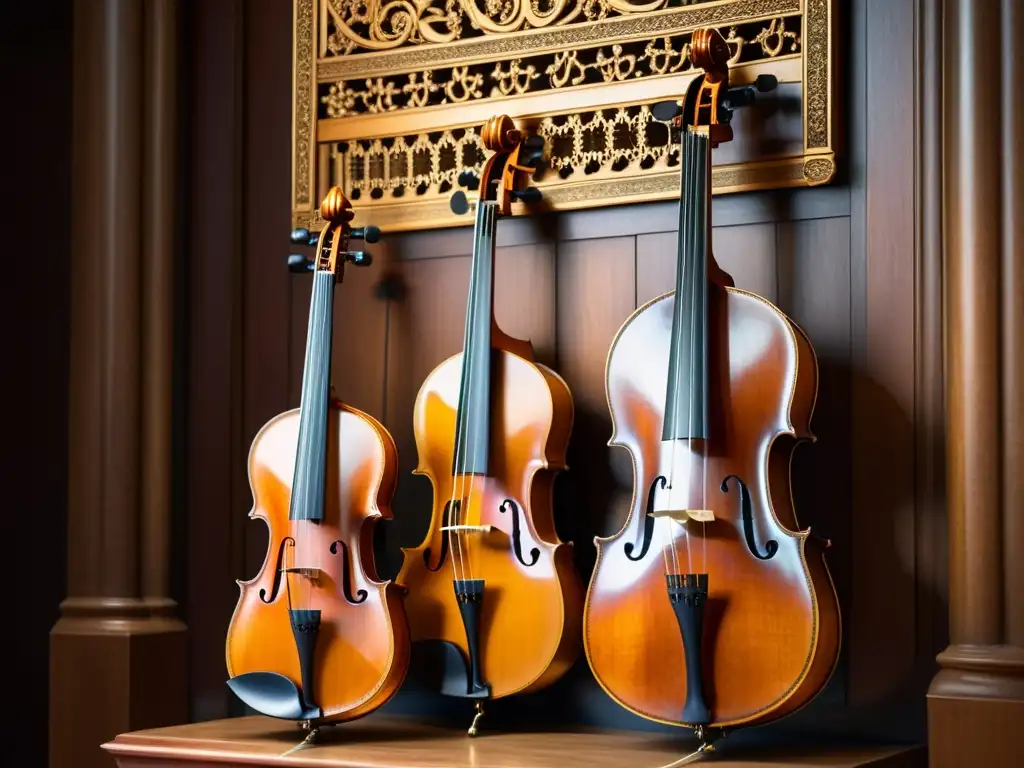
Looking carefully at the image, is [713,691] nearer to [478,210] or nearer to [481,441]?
[481,441]

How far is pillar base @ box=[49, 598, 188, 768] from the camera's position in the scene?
3371 millimetres

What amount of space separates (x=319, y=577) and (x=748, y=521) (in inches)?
32.0

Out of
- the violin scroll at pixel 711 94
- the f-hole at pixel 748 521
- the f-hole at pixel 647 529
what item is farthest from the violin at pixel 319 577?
the violin scroll at pixel 711 94

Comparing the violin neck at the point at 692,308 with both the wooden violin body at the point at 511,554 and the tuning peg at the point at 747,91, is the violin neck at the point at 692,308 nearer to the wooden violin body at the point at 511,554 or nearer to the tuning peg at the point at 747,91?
the tuning peg at the point at 747,91

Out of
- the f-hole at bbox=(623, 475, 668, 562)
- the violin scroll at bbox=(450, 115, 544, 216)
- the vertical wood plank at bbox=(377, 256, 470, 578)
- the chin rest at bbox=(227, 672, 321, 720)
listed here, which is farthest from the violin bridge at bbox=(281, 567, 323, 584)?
the violin scroll at bbox=(450, 115, 544, 216)

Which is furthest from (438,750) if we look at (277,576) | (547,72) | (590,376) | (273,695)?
(547,72)

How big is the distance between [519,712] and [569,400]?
67 centimetres

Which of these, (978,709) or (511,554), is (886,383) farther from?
(511,554)

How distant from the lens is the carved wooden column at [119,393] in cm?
340

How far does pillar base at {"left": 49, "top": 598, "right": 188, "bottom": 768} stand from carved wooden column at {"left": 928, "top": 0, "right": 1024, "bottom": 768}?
1714 mm

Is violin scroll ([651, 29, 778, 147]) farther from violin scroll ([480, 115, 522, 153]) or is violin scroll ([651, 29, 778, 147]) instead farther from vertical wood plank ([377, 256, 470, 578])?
vertical wood plank ([377, 256, 470, 578])

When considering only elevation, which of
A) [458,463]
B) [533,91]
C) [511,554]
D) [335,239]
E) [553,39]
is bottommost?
[511,554]

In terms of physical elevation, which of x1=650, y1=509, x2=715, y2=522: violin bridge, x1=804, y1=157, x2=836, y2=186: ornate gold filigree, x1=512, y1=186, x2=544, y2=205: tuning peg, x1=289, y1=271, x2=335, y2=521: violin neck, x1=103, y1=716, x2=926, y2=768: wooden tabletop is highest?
x1=804, y1=157, x2=836, y2=186: ornate gold filigree

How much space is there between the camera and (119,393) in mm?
3449
